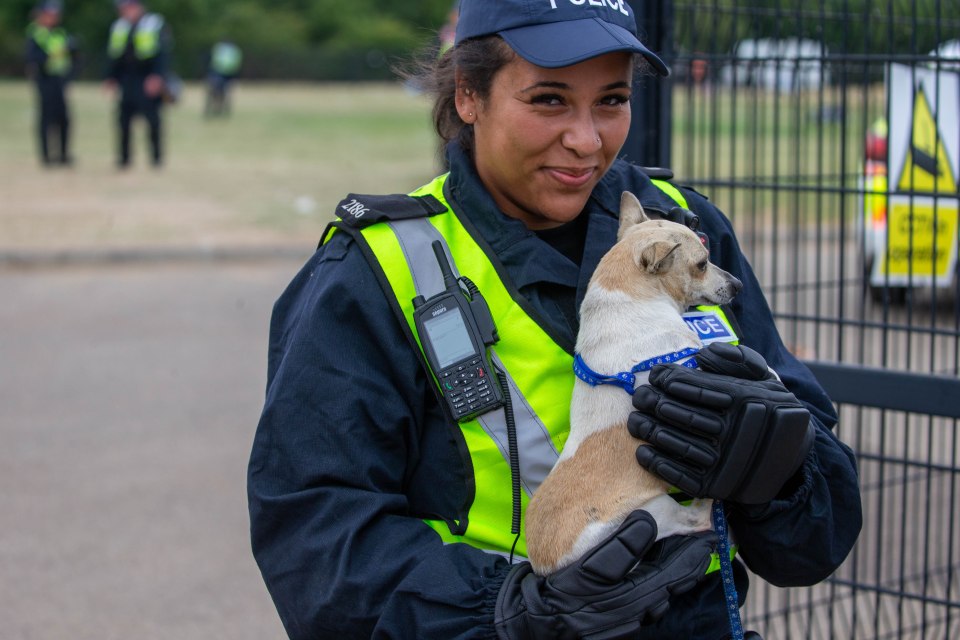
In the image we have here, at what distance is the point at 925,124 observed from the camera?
11.2ft

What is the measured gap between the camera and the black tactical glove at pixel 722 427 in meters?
1.94

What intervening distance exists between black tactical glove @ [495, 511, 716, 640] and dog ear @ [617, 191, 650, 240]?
60cm

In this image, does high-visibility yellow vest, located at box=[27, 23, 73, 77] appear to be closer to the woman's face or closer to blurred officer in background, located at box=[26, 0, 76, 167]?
blurred officer in background, located at box=[26, 0, 76, 167]

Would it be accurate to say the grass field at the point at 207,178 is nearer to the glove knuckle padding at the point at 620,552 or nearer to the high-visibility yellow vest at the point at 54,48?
the high-visibility yellow vest at the point at 54,48

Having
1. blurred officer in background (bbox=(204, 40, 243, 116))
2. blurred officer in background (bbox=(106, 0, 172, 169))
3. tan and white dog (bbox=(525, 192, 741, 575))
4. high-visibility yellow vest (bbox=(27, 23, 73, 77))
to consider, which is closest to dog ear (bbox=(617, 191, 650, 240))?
tan and white dog (bbox=(525, 192, 741, 575))

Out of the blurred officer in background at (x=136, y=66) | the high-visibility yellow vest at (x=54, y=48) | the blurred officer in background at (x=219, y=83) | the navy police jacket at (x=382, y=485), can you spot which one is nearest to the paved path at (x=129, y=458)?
the navy police jacket at (x=382, y=485)

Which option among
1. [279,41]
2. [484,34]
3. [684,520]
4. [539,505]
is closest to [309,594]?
[539,505]

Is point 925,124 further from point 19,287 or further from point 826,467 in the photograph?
point 19,287

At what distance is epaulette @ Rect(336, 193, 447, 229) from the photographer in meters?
2.10

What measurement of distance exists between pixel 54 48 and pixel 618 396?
17.4m

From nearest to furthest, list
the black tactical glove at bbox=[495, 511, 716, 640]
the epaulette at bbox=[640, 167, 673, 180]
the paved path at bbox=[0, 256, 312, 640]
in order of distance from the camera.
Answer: the black tactical glove at bbox=[495, 511, 716, 640]
the epaulette at bbox=[640, 167, 673, 180]
the paved path at bbox=[0, 256, 312, 640]

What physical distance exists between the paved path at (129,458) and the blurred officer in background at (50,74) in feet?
26.4

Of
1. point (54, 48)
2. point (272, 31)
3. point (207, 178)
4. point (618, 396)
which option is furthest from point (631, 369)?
point (272, 31)

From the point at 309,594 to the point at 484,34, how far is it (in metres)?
1.04
